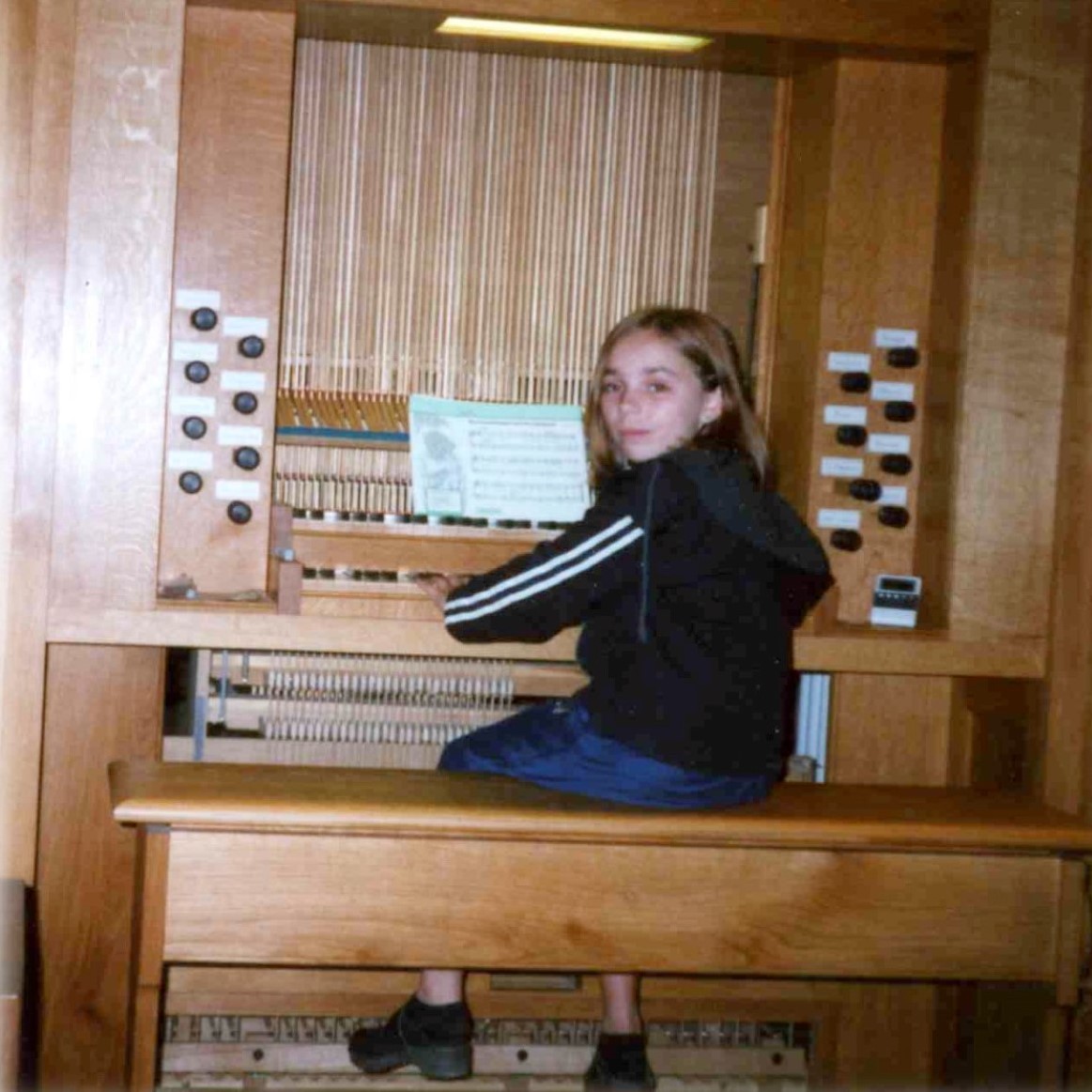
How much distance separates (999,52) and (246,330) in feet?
5.02

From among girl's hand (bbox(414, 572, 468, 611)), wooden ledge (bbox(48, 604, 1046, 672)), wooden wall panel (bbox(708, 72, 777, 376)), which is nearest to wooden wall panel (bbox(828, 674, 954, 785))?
wooden ledge (bbox(48, 604, 1046, 672))

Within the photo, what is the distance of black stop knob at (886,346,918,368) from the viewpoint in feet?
11.5

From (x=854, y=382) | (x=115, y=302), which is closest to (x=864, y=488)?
(x=854, y=382)

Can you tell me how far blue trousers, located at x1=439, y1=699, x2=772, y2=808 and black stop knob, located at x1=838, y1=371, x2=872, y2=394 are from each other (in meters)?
0.85

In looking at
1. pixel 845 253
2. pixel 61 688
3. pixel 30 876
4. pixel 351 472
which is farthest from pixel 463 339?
pixel 30 876

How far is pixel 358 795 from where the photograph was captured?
9.57ft

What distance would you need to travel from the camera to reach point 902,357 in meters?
3.52

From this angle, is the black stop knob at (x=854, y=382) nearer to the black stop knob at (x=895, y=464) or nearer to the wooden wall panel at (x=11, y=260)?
the black stop knob at (x=895, y=464)

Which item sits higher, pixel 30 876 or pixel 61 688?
pixel 61 688

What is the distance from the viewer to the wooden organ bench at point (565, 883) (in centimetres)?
282

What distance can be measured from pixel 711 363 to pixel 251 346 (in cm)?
87

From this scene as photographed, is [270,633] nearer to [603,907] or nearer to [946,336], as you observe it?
[603,907]

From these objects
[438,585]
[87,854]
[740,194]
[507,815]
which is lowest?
[87,854]

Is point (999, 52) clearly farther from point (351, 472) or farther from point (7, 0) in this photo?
point (7, 0)
